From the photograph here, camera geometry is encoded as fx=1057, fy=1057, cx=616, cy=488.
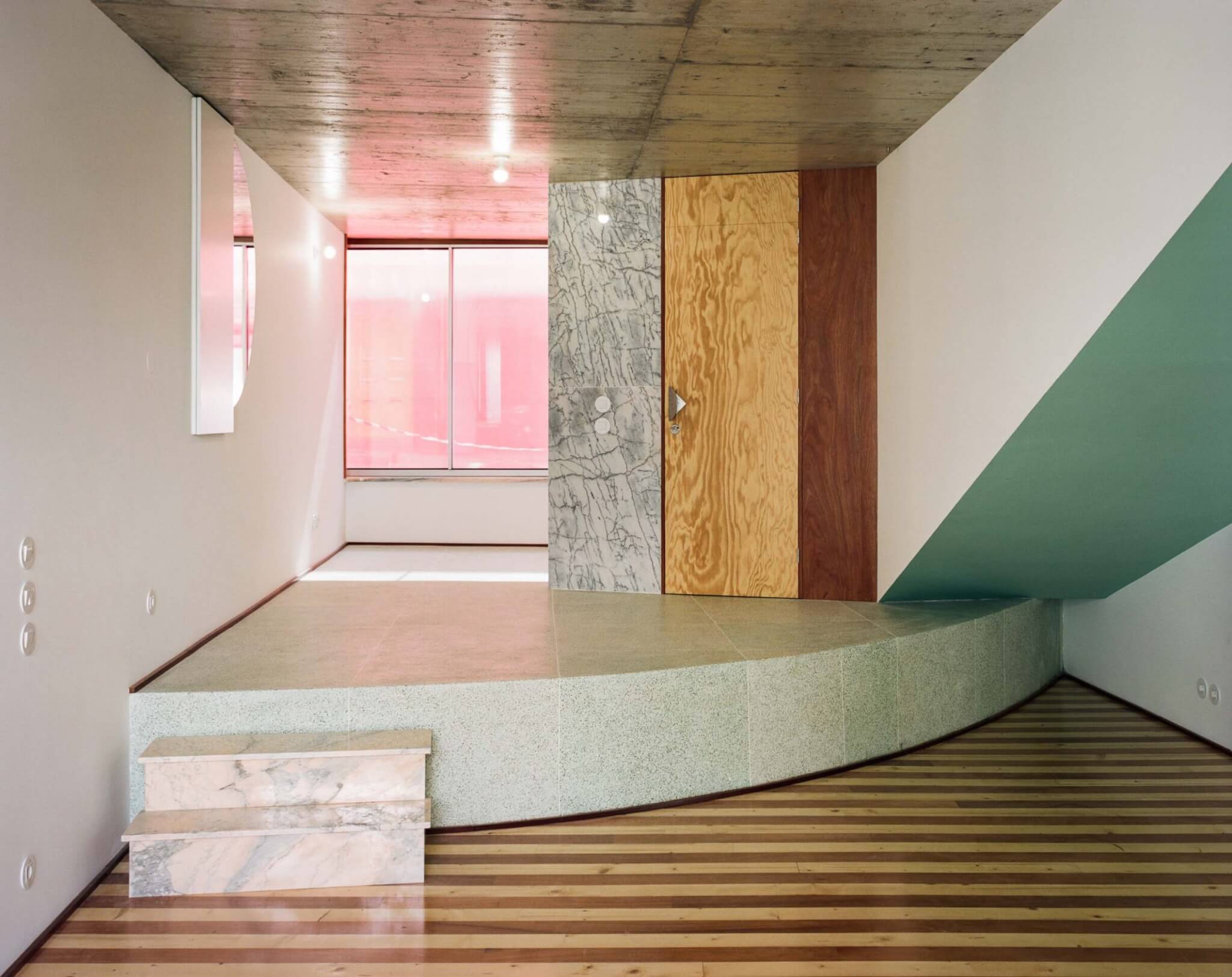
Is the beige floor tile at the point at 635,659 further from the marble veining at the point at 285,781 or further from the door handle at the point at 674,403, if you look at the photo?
the door handle at the point at 674,403

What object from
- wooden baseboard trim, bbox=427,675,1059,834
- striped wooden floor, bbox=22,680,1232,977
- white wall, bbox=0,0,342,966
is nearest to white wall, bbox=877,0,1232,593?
wooden baseboard trim, bbox=427,675,1059,834

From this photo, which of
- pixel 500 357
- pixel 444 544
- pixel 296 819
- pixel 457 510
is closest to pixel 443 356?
pixel 500 357

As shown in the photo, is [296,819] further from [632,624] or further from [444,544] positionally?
[444,544]

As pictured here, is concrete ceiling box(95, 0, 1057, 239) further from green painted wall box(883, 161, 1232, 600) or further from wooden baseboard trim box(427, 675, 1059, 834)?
wooden baseboard trim box(427, 675, 1059, 834)

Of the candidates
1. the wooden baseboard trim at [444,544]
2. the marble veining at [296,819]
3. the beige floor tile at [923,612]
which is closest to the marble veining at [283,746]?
the marble veining at [296,819]

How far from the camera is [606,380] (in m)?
5.97

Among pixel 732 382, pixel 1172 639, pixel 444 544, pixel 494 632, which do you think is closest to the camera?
pixel 494 632

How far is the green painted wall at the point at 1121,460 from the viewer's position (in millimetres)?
2973

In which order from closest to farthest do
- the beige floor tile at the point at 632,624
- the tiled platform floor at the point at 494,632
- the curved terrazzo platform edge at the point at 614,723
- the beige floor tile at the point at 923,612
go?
the curved terrazzo platform edge at the point at 614,723 < the tiled platform floor at the point at 494,632 < the beige floor tile at the point at 632,624 < the beige floor tile at the point at 923,612

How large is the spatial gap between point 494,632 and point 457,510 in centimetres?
413

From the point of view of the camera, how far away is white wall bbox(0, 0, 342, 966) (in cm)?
285

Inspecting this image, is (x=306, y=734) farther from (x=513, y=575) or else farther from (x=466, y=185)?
(x=466, y=185)

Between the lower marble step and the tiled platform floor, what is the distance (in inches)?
19.6

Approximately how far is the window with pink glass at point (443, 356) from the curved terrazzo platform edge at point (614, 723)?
4.90 m
